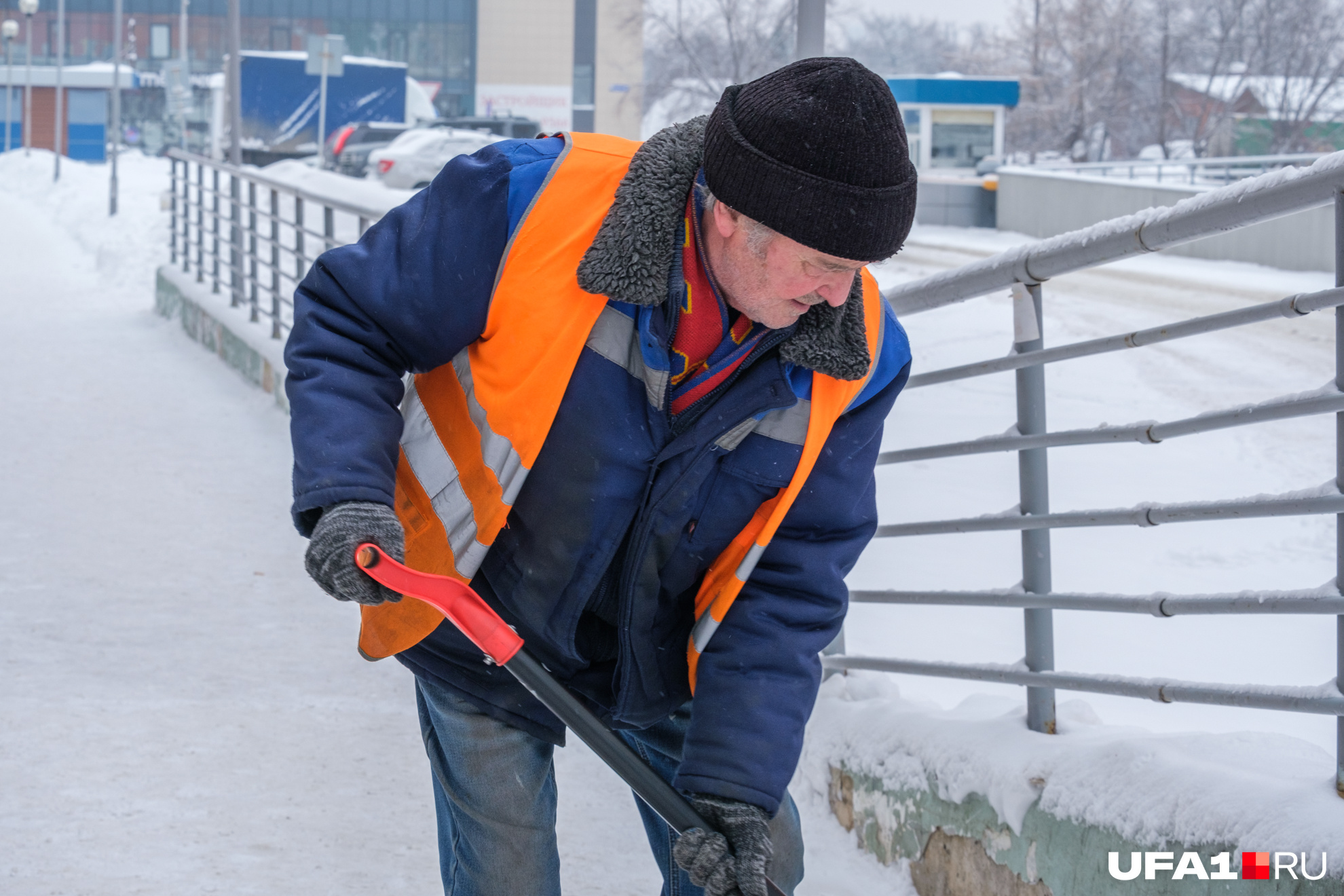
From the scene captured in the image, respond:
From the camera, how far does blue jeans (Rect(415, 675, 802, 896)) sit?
6.72 feet

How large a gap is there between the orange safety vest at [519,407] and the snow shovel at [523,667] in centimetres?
10

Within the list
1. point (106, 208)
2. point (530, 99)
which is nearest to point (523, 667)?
point (106, 208)

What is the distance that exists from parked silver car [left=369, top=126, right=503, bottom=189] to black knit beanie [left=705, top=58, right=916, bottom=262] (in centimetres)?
1850

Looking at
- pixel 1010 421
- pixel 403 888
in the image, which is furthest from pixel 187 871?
pixel 1010 421

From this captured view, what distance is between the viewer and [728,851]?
197cm

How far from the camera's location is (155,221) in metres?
18.6

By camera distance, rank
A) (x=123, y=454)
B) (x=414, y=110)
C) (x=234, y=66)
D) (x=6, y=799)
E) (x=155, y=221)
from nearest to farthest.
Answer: (x=6, y=799)
(x=123, y=454)
(x=234, y=66)
(x=155, y=221)
(x=414, y=110)

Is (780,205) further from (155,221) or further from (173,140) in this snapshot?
(173,140)

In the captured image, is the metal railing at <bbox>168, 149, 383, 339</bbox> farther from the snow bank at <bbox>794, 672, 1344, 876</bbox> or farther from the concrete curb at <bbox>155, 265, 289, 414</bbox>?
the snow bank at <bbox>794, 672, 1344, 876</bbox>

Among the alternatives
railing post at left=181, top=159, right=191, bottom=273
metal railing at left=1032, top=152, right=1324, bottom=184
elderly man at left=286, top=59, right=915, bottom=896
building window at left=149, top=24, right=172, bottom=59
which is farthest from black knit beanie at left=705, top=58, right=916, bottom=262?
building window at left=149, top=24, right=172, bottom=59

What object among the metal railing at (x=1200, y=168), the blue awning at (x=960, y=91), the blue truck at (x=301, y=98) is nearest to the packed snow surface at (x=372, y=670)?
the metal railing at (x=1200, y=168)

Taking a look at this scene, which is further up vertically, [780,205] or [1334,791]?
[780,205]

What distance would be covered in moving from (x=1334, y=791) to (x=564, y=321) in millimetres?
1296

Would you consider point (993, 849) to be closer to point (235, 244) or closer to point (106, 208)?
point (235, 244)
